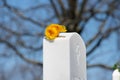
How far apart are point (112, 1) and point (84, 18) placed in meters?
0.60

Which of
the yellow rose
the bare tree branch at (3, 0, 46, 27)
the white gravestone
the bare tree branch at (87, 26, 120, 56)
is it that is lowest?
the white gravestone

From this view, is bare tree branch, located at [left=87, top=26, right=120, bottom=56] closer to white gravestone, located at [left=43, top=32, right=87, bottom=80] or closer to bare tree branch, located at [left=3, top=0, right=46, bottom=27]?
bare tree branch, located at [left=3, top=0, right=46, bottom=27]

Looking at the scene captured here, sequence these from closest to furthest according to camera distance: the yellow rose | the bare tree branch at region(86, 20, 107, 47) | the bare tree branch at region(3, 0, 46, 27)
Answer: the yellow rose → the bare tree branch at region(86, 20, 107, 47) → the bare tree branch at region(3, 0, 46, 27)

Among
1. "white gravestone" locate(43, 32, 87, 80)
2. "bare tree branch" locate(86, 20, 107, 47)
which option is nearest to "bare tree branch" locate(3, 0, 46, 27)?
"bare tree branch" locate(86, 20, 107, 47)

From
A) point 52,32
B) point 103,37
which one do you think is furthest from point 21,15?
point 52,32

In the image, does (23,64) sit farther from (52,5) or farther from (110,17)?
(110,17)

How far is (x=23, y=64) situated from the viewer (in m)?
6.23

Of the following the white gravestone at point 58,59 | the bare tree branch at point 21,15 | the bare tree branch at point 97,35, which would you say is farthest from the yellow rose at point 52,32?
the bare tree branch at point 21,15

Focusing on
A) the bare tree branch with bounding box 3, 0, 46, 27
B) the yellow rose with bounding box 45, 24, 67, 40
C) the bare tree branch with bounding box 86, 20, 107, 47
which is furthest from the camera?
the bare tree branch with bounding box 3, 0, 46, 27

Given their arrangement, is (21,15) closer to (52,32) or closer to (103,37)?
(103,37)

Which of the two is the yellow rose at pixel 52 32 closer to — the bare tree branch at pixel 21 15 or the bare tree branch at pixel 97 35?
the bare tree branch at pixel 97 35

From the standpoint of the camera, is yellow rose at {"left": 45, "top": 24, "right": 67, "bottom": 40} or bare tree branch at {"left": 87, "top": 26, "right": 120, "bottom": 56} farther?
bare tree branch at {"left": 87, "top": 26, "right": 120, "bottom": 56}

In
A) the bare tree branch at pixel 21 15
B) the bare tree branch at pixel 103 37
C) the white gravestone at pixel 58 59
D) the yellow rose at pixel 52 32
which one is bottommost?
the white gravestone at pixel 58 59

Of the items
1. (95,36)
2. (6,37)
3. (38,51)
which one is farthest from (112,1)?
(6,37)
